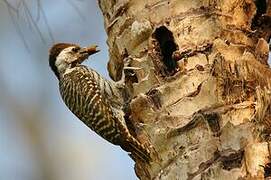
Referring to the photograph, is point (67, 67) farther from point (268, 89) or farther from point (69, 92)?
point (268, 89)

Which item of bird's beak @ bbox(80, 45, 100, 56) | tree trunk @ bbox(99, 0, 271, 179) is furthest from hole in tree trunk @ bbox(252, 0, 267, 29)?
bird's beak @ bbox(80, 45, 100, 56)

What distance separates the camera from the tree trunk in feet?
7.82

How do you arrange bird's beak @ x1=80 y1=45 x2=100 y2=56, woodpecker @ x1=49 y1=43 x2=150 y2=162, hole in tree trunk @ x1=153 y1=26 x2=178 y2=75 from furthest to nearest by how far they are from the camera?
A: bird's beak @ x1=80 y1=45 x2=100 y2=56
woodpecker @ x1=49 y1=43 x2=150 y2=162
hole in tree trunk @ x1=153 y1=26 x2=178 y2=75

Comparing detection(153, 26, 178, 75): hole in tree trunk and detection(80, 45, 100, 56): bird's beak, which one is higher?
detection(80, 45, 100, 56): bird's beak

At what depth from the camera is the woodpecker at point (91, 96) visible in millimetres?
2959

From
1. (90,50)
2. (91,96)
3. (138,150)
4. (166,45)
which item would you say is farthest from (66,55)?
(138,150)

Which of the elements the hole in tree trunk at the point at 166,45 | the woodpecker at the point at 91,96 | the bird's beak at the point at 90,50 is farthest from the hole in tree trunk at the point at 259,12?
the bird's beak at the point at 90,50

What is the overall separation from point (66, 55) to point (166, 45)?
119 centimetres

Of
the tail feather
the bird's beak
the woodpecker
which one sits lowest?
the tail feather

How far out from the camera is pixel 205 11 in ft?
8.71

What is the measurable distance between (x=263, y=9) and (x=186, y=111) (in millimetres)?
640

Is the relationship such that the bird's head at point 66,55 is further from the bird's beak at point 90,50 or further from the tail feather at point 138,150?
the tail feather at point 138,150

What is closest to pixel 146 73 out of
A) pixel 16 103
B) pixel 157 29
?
pixel 157 29

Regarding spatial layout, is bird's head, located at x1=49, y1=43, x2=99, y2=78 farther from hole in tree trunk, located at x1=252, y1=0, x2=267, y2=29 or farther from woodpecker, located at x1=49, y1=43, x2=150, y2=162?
hole in tree trunk, located at x1=252, y1=0, x2=267, y2=29
